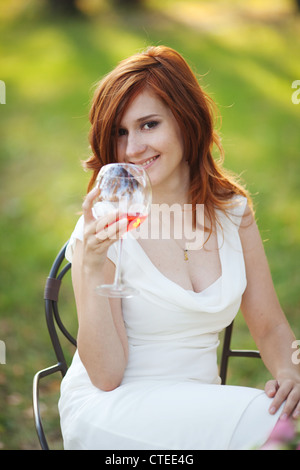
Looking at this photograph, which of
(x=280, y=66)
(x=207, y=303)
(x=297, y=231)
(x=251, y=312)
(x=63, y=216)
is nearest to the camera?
(x=207, y=303)

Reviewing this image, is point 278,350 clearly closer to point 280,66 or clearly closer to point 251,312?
point 251,312

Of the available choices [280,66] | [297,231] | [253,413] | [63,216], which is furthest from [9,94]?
[253,413]

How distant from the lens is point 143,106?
2479 mm

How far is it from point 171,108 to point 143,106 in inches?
5.0

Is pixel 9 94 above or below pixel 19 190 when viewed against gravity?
above

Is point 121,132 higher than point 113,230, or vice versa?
point 121,132

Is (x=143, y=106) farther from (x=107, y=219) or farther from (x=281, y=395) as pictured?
(x=281, y=395)

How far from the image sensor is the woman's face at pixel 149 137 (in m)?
Result: 2.45

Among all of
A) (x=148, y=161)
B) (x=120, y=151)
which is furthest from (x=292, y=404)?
(x=120, y=151)

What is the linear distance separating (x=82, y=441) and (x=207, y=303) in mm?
685

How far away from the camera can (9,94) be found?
8945 millimetres

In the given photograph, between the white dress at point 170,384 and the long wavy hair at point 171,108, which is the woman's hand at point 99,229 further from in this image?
the long wavy hair at point 171,108

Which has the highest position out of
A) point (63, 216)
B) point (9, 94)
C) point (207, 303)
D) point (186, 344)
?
point (9, 94)
